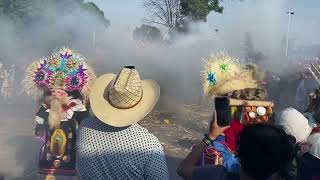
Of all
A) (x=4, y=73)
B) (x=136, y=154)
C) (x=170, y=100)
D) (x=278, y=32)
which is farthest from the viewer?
(x=278, y=32)

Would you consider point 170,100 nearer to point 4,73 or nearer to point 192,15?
point 4,73

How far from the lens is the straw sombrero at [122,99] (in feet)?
9.34

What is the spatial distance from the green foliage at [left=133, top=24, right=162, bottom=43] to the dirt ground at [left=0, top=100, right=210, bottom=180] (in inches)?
169

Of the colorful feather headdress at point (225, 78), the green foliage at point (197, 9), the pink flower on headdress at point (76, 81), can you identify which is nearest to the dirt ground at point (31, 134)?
the pink flower on headdress at point (76, 81)

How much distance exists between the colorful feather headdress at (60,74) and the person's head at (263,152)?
378 cm

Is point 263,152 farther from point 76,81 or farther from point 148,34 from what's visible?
point 148,34

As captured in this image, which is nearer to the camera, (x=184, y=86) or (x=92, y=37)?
(x=184, y=86)

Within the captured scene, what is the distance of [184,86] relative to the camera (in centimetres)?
1509

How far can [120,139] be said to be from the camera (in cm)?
285

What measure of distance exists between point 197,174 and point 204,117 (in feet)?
34.3

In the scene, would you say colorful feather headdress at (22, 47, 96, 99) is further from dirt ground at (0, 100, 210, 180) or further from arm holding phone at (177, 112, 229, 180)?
arm holding phone at (177, 112, 229, 180)

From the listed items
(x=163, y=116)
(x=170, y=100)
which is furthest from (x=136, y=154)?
(x=170, y=100)

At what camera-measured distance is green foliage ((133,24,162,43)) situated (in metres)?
17.7

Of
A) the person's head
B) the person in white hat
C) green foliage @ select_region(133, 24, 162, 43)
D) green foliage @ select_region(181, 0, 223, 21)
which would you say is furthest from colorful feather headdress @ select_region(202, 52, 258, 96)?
green foliage @ select_region(181, 0, 223, 21)
